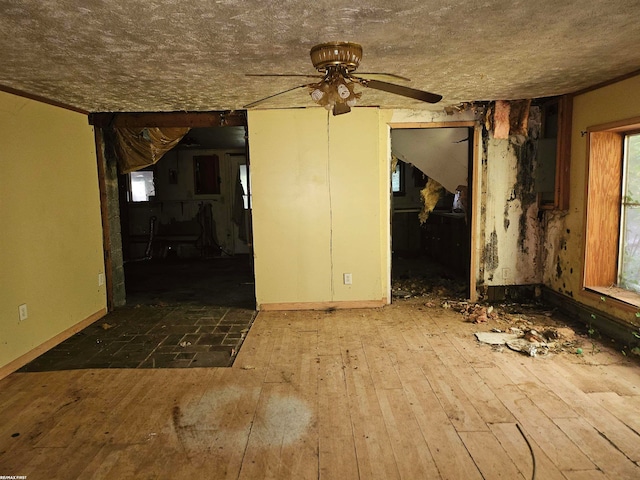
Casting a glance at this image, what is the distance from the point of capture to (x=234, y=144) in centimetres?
814

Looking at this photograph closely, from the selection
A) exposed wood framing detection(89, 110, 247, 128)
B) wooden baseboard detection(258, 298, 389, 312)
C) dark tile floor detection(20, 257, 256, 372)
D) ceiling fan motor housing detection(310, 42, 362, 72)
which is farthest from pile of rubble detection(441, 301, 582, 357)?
exposed wood framing detection(89, 110, 247, 128)

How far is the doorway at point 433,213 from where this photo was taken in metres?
5.22

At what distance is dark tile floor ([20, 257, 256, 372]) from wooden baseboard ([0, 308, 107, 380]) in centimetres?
6

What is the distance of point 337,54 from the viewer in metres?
2.39

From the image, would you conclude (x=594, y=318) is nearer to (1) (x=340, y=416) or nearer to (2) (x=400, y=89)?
(1) (x=340, y=416)

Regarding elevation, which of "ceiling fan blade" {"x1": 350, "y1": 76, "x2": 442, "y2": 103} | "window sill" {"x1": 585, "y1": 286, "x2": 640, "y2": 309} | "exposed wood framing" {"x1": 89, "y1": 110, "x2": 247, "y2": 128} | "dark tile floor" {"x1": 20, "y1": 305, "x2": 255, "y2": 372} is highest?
"exposed wood framing" {"x1": 89, "y1": 110, "x2": 247, "y2": 128}

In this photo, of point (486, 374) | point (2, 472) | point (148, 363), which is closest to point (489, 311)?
point (486, 374)

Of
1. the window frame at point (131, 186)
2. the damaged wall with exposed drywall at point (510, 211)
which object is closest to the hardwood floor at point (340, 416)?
the damaged wall with exposed drywall at point (510, 211)

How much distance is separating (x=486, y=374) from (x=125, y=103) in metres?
4.08

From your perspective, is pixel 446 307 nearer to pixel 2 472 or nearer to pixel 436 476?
pixel 436 476

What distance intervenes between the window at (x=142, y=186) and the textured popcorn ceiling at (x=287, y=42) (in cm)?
525

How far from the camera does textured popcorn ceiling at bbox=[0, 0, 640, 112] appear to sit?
6.57 ft

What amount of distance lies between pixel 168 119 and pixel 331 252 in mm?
2351

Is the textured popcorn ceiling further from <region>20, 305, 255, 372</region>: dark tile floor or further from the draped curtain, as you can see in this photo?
<region>20, 305, 255, 372</region>: dark tile floor
